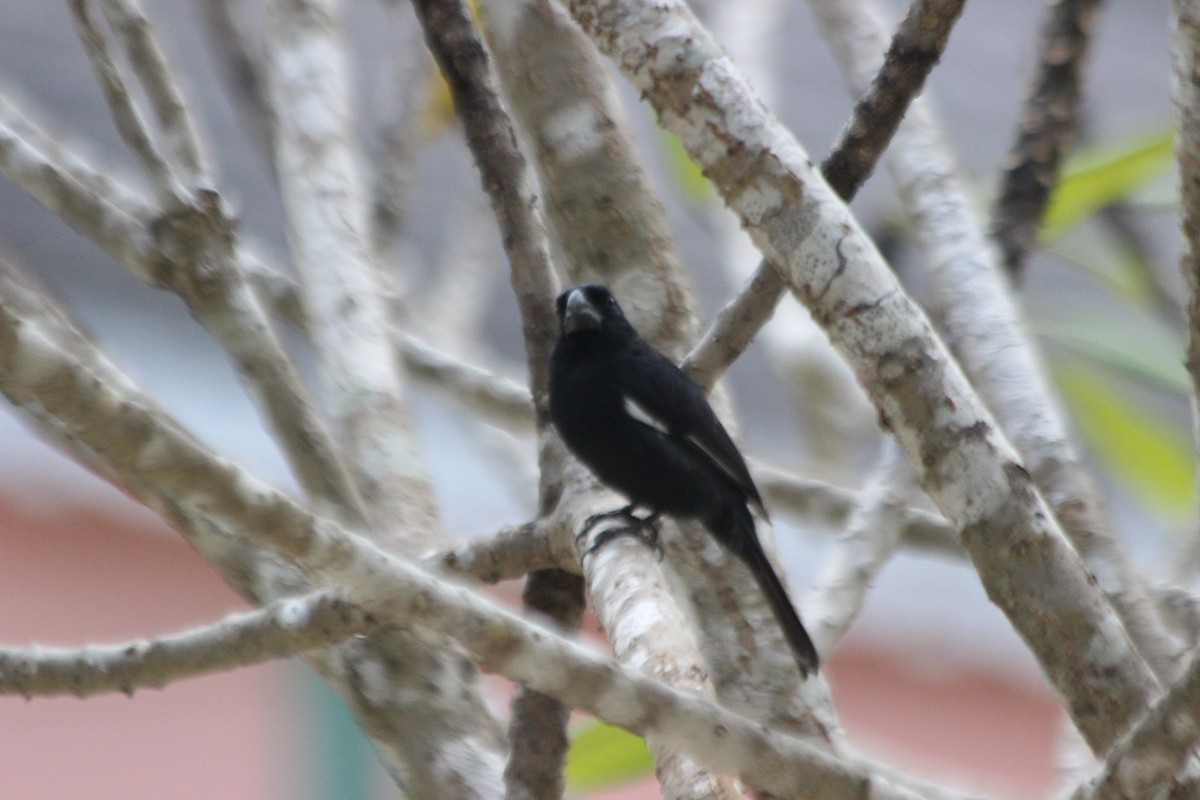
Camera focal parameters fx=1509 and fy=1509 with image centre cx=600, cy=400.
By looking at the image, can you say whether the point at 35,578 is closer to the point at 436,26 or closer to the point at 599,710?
the point at 436,26

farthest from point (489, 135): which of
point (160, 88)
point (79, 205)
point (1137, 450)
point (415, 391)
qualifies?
point (415, 391)

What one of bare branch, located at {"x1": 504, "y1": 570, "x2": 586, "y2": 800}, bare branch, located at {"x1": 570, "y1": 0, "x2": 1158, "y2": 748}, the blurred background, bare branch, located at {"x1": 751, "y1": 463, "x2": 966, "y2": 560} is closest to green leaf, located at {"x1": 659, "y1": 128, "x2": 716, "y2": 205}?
the blurred background

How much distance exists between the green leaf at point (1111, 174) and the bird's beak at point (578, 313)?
122cm

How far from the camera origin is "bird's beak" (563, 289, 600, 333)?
2.74 metres

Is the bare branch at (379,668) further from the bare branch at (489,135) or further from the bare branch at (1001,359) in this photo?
the bare branch at (1001,359)

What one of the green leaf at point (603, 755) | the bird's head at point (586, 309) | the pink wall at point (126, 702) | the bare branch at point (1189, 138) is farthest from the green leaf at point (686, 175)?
the bare branch at point (1189, 138)

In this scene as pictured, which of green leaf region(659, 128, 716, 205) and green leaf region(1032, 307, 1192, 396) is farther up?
green leaf region(659, 128, 716, 205)

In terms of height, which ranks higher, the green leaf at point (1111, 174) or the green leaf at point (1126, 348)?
the green leaf at point (1111, 174)

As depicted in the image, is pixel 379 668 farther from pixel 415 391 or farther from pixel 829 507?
pixel 415 391

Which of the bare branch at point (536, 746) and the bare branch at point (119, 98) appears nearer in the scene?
the bare branch at point (536, 746)

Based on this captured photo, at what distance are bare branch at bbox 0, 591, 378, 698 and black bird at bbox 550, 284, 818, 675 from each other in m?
0.77

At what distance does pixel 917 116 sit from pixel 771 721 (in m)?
1.35

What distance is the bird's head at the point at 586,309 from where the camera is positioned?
107 inches

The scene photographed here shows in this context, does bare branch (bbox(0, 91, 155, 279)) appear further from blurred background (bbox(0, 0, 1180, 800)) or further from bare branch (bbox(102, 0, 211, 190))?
blurred background (bbox(0, 0, 1180, 800))
